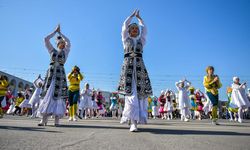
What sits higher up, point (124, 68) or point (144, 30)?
point (144, 30)

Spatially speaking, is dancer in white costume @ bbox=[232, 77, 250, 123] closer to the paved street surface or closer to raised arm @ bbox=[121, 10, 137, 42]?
the paved street surface

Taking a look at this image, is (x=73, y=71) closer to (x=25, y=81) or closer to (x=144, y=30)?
(x=144, y=30)

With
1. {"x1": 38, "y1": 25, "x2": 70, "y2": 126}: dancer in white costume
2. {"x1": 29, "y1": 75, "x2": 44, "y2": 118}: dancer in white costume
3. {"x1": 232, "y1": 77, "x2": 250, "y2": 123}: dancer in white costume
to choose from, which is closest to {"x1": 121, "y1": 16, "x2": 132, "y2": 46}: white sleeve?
{"x1": 38, "y1": 25, "x2": 70, "y2": 126}: dancer in white costume

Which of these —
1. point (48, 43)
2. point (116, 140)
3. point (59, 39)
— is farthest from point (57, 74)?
point (116, 140)

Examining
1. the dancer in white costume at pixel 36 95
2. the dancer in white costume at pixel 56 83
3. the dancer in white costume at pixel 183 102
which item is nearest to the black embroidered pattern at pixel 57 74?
the dancer in white costume at pixel 56 83

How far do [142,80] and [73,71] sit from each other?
5528mm

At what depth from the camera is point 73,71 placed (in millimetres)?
9734

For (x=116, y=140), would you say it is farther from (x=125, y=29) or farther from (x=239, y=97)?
(x=239, y=97)

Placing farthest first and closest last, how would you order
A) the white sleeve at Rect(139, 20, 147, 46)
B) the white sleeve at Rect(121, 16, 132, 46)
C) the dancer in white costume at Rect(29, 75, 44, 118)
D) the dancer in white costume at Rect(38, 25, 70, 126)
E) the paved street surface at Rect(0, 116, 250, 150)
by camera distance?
1. the dancer in white costume at Rect(29, 75, 44, 118)
2. the dancer in white costume at Rect(38, 25, 70, 126)
3. the white sleeve at Rect(139, 20, 147, 46)
4. the white sleeve at Rect(121, 16, 132, 46)
5. the paved street surface at Rect(0, 116, 250, 150)

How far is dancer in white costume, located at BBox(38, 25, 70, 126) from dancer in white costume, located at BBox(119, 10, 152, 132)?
2.12 m

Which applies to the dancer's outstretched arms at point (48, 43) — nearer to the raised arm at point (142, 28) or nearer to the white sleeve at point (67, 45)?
the white sleeve at point (67, 45)

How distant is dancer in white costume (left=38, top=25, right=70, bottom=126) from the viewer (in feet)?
19.5

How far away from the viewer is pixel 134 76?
4809mm

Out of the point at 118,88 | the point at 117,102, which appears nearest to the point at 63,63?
the point at 118,88
